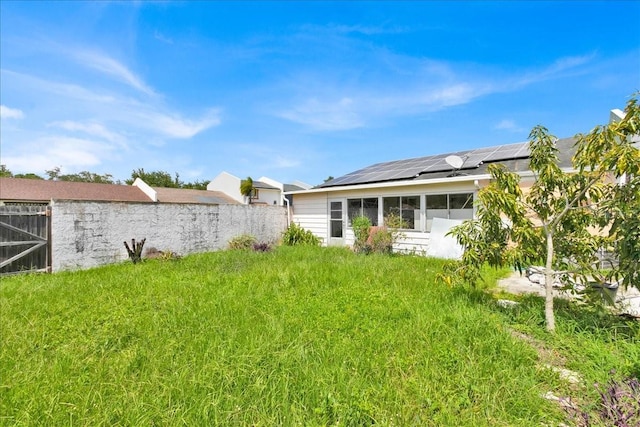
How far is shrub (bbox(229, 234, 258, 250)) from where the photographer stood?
34.5 ft

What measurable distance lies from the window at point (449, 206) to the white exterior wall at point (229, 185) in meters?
21.6

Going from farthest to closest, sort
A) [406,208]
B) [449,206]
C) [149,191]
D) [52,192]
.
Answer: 1. [149,191]
2. [52,192]
3. [406,208]
4. [449,206]

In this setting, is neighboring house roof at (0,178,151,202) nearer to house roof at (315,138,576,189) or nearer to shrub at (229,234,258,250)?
shrub at (229,234,258,250)

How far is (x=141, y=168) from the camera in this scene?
39219 mm

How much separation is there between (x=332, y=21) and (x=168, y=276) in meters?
8.12

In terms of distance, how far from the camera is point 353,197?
36.2 ft

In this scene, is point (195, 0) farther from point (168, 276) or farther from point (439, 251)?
point (439, 251)

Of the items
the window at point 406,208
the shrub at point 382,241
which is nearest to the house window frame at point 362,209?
the window at point 406,208

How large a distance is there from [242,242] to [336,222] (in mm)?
4005

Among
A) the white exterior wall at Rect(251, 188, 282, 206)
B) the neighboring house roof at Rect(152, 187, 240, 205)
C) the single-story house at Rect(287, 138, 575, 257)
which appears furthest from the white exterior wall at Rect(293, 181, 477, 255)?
the white exterior wall at Rect(251, 188, 282, 206)

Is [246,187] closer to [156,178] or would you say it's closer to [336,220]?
[336,220]

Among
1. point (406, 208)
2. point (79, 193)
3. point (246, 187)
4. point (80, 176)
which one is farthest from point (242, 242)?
point (80, 176)

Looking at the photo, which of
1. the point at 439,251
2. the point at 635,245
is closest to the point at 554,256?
the point at 635,245

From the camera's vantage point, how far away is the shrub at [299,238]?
11.8 meters
